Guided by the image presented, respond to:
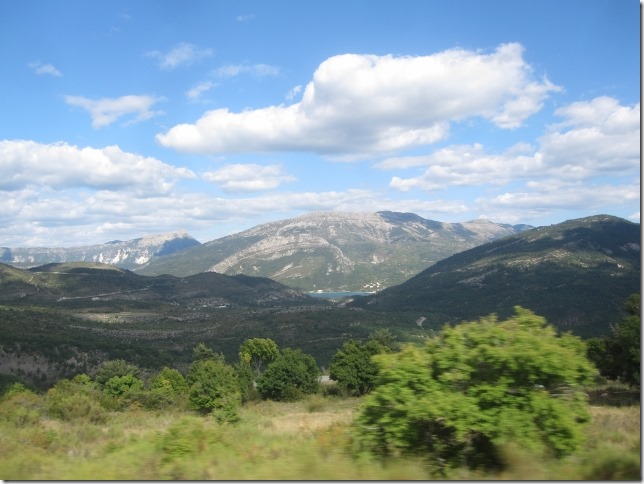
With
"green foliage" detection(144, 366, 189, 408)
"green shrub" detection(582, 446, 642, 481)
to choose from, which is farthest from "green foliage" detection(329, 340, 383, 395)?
"green shrub" detection(582, 446, 642, 481)

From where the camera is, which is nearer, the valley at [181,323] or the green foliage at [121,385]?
the green foliage at [121,385]

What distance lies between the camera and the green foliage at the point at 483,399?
9.00 meters

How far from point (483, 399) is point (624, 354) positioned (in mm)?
26405

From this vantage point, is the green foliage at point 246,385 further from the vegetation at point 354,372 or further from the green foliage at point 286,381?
the vegetation at point 354,372

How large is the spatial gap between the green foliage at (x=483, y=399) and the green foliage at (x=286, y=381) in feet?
140

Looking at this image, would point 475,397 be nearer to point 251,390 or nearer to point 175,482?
point 175,482

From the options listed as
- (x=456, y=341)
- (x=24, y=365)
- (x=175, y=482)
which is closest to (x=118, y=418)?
(x=175, y=482)

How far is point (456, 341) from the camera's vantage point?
414 inches

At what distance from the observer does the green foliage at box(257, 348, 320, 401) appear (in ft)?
169

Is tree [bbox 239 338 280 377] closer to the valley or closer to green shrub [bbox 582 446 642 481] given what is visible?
the valley

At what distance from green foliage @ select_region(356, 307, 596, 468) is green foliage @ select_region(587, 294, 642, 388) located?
68.5ft

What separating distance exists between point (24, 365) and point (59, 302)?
104 meters

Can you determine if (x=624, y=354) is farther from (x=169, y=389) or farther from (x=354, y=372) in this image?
(x=169, y=389)

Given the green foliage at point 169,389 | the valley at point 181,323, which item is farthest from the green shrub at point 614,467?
the valley at point 181,323
